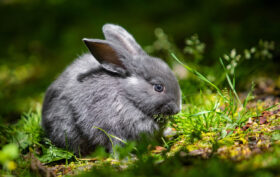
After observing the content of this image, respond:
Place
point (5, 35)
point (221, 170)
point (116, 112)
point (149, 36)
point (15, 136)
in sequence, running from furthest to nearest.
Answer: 1. point (5, 35)
2. point (149, 36)
3. point (15, 136)
4. point (116, 112)
5. point (221, 170)

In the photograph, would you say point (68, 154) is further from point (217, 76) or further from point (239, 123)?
point (217, 76)

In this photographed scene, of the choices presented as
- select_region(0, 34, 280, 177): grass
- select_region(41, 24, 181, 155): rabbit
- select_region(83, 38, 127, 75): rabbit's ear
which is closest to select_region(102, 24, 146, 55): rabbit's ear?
select_region(41, 24, 181, 155): rabbit

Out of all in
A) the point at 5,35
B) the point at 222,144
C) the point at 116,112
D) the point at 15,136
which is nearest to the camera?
the point at 222,144

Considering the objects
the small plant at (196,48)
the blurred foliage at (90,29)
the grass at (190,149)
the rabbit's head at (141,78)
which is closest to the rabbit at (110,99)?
the rabbit's head at (141,78)

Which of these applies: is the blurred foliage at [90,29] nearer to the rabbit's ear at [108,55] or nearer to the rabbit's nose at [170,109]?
the rabbit's ear at [108,55]

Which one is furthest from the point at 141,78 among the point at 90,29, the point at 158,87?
the point at 90,29

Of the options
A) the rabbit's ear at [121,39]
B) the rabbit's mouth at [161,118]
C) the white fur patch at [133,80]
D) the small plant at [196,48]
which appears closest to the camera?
the rabbit's mouth at [161,118]

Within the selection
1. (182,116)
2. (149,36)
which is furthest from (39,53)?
(182,116)

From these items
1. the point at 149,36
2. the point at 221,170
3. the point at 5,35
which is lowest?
the point at 221,170
